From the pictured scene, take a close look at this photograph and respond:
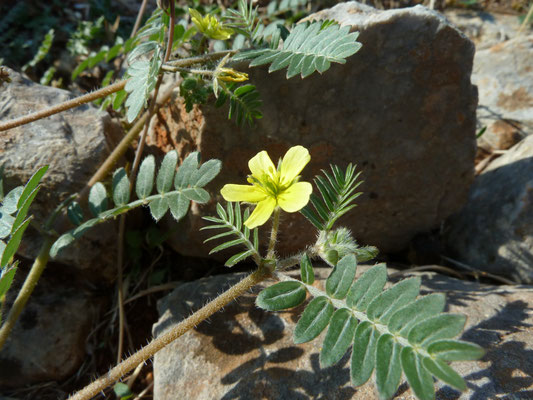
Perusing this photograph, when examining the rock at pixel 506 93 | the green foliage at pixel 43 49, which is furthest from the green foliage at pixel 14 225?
the rock at pixel 506 93

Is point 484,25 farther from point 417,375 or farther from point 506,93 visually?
point 417,375

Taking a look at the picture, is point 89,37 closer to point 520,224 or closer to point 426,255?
point 426,255

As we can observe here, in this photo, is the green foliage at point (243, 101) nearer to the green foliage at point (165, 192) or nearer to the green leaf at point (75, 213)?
the green foliage at point (165, 192)

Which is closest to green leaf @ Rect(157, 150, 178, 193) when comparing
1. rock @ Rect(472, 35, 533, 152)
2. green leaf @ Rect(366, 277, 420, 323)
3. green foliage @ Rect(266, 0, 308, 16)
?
green leaf @ Rect(366, 277, 420, 323)

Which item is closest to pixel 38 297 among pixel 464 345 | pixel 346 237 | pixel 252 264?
pixel 252 264

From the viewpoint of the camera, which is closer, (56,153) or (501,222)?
(56,153)

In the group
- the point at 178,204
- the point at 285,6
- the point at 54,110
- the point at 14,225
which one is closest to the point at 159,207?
the point at 178,204

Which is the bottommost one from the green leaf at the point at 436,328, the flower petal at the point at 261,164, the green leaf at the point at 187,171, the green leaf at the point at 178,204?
the green leaf at the point at 178,204
